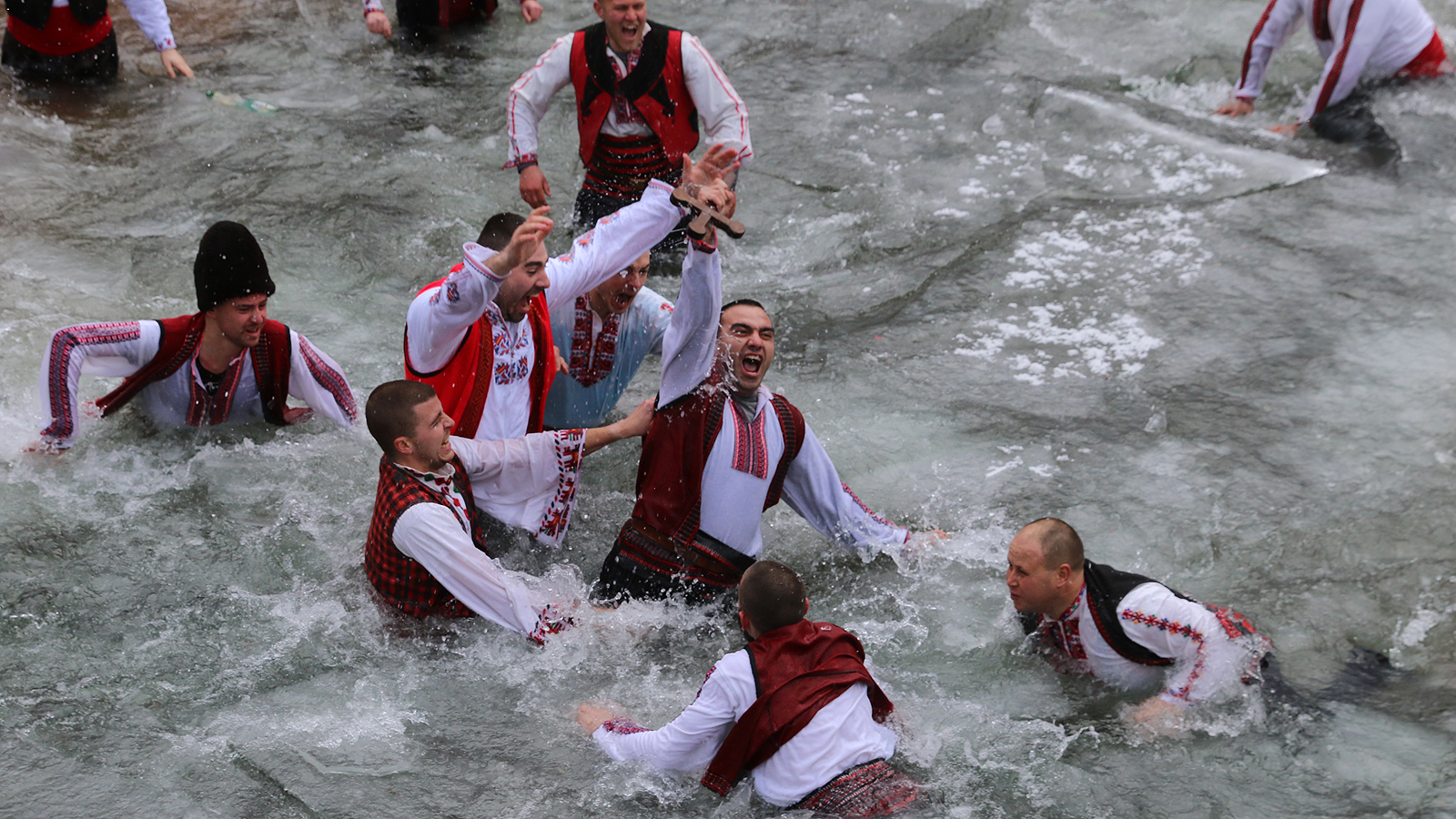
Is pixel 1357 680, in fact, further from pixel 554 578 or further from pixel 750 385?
pixel 554 578

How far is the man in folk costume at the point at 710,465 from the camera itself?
3.43 meters

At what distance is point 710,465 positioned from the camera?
11.5 ft

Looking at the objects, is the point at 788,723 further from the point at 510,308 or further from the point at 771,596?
the point at 510,308

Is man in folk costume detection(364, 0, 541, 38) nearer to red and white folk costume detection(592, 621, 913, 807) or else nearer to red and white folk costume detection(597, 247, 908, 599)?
red and white folk costume detection(597, 247, 908, 599)

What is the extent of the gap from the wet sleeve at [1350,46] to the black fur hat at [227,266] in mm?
5232

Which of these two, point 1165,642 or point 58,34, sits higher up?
point 58,34

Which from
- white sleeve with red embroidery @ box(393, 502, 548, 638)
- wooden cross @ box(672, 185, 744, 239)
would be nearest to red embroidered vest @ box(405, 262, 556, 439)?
white sleeve with red embroidery @ box(393, 502, 548, 638)

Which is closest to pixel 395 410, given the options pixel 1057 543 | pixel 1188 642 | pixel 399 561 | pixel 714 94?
pixel 399 561

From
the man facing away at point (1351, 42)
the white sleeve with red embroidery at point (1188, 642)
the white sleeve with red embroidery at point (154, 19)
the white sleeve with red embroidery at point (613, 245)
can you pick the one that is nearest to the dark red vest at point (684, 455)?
the white sleeve with red embroidery at point (613, 245)

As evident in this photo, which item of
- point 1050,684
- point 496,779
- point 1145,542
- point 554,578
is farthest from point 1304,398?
point 496,779

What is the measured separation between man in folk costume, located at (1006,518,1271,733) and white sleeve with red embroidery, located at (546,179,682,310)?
51.2 inches

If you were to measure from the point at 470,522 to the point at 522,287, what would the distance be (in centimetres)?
69

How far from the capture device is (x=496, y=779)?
Answer: 3.02m

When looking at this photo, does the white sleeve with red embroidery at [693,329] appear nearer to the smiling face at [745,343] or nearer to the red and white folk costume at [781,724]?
the smiling face at [745,343]
